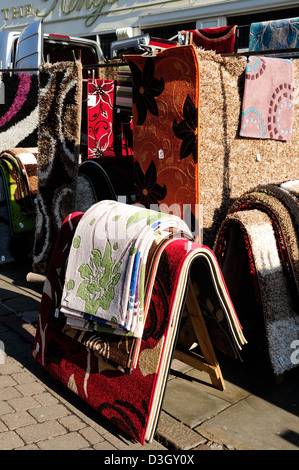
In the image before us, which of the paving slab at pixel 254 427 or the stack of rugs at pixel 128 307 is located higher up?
the stack of rugs at pixel 128 307

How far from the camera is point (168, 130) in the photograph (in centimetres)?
370

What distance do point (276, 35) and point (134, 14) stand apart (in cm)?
958

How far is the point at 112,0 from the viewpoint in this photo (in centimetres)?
1466

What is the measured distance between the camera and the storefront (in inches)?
479

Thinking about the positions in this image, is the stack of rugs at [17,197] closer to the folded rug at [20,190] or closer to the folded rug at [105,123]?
the folded rug at [20,190]

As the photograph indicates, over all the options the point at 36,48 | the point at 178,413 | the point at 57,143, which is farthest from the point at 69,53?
the point at 178,413

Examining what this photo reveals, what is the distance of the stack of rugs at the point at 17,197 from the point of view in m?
5.61

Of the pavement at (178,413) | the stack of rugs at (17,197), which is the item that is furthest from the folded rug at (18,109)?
the pavement at (178,413)

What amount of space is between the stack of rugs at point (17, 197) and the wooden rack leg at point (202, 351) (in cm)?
299

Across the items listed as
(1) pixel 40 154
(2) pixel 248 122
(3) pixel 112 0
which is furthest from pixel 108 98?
(3) pixel 112 0

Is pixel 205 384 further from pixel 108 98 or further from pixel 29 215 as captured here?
pixel 108 98

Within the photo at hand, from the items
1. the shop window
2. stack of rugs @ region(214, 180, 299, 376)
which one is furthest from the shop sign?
stack of rugs @ region(214, 180, 299, 376)

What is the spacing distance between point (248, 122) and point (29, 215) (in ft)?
9.72

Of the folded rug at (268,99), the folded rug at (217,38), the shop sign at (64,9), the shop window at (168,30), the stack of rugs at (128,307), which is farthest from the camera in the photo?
the shop sign at (64,9)
